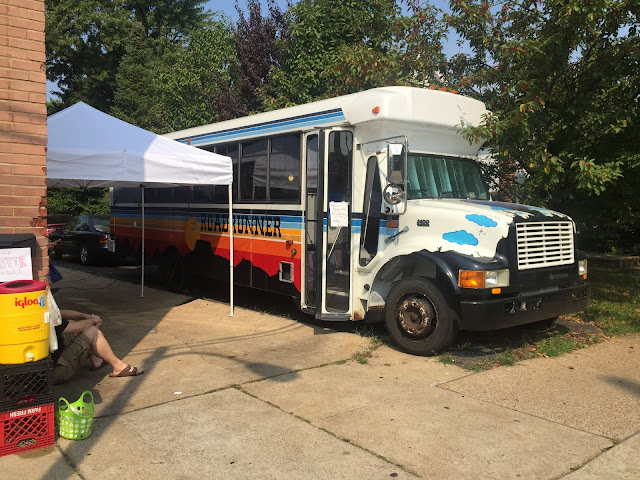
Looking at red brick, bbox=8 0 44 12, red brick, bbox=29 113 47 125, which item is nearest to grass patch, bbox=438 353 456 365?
red brick, bbox=29 113 47 125

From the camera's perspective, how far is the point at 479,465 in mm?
3912

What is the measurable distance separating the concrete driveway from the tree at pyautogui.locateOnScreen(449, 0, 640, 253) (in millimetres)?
2392

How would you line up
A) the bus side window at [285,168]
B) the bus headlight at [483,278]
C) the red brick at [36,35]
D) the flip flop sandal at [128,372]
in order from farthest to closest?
the bus side window at [285,168] → the bus headlight at [483,278] → the flip flop sandal at [128,372] → the red brick at [36,35]

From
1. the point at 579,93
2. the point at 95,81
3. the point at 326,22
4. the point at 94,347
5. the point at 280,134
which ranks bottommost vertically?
the point at 94,347

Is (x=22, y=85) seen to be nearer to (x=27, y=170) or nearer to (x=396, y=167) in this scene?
(x=27, y=170)

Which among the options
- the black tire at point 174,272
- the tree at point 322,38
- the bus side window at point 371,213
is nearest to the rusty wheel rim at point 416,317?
the bus side window at point 371,213

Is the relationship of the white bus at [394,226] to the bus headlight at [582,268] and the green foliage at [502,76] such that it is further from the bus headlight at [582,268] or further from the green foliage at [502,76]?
the green foliage at [502,76]

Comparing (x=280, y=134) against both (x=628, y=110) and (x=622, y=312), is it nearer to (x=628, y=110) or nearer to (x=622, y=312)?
(x=628, y=110)

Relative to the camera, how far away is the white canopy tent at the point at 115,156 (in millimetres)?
6480

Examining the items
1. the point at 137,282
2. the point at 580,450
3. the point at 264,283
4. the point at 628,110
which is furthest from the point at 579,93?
the point at 137,282

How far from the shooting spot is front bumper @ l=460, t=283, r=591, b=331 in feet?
19.6

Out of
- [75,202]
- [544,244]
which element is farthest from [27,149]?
[75,202]

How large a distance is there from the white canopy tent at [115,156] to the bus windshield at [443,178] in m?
2.74

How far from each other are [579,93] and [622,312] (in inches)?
135
